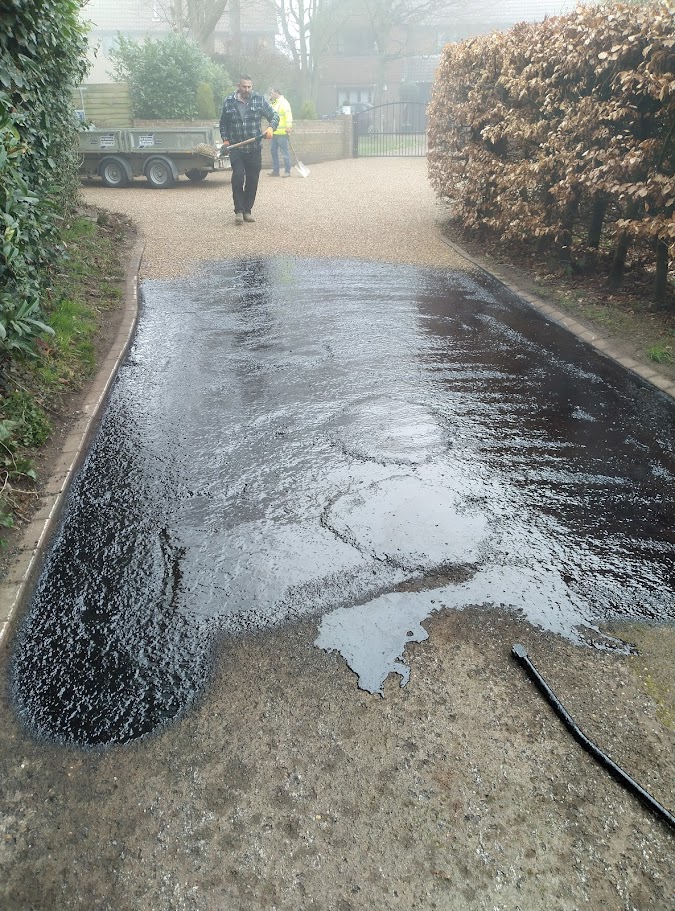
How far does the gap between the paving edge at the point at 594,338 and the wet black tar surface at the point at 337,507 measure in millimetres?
126

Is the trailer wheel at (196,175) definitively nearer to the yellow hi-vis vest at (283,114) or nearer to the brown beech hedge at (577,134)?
the yellow hi-vis vest at (283,114)

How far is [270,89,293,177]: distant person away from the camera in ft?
57.5

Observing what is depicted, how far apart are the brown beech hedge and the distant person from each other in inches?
320

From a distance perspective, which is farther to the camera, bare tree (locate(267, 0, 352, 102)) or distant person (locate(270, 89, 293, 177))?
bare tree (locate(267, 0, 352, 102))

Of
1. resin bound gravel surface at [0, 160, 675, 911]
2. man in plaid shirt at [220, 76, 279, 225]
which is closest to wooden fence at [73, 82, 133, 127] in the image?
man in plaid shirt at [220, 76, 279, 225]

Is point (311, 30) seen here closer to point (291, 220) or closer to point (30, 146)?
point (291, 220)

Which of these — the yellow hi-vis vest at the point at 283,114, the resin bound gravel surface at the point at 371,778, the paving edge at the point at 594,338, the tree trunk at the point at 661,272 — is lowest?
the resin bound gravel surface at the point at 371,778

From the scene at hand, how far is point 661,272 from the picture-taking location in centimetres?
670

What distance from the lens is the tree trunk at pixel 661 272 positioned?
21.6ft

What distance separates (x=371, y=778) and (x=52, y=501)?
8.06 feet

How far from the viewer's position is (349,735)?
2451mm

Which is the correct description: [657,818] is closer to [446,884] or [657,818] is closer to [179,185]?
[446,884]

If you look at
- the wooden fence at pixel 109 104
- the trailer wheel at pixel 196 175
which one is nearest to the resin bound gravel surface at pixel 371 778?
the trailer wheel at pixel 196 175

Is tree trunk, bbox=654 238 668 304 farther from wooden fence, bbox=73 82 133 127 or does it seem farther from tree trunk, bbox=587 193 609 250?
wooden fence, bbox=73 82 133 127
